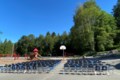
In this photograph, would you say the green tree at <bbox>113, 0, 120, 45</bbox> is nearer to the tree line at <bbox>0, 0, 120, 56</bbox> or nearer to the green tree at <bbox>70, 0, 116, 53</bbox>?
the tree line at <bbox>0, 0, 120, 56</bbox>

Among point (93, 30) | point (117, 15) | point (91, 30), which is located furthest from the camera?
point (117, 15)

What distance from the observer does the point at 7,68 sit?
942 inches

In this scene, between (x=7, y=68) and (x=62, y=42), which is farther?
(x=62, y=42)

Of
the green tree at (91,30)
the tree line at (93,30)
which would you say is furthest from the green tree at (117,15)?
the green tree at (91,30)

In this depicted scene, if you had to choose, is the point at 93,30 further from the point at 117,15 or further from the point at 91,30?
the point at 117,15

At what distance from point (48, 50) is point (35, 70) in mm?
60758

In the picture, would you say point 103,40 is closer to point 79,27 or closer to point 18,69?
point 79,27

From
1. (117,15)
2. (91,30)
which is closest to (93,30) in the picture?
(91,30)

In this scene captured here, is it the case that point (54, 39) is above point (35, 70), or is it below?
above

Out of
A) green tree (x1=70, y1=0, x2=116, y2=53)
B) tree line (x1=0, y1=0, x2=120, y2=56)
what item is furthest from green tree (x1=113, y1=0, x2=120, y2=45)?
green tree (x1=70, y1=0, x2=116, y2=53)

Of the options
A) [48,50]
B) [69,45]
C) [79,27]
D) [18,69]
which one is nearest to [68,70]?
[18,69]

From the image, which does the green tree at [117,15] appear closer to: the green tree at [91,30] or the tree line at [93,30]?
the tree line at [93,30]

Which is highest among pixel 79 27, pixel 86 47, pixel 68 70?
pixel 79 27

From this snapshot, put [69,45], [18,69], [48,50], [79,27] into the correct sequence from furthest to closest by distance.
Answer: [48,50] < [69,45] < [79,27] < [18,69]
